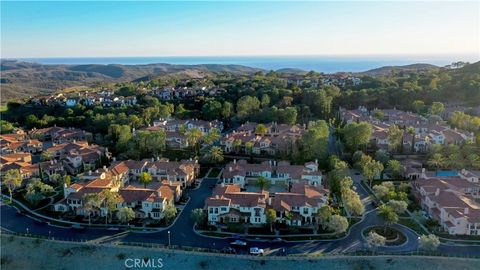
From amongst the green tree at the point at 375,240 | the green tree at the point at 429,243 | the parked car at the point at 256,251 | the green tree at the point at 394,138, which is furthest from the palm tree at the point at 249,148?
the green tree at the point at 429,243

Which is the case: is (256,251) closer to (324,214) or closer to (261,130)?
(324,214)

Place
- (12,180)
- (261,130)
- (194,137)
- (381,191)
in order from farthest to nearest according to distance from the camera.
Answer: (261,130)
(194,137)
(12,180)
(381,191)

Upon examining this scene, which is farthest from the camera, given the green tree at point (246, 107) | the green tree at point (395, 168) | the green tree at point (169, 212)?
the green tree at point (246, 107)

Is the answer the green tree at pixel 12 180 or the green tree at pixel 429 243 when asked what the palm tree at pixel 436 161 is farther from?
the green tree at pixel 12 180

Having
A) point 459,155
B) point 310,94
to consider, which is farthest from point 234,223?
point 310,94

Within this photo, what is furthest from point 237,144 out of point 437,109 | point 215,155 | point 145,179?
point 437,109
